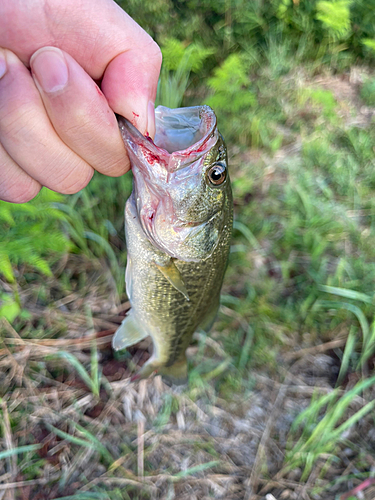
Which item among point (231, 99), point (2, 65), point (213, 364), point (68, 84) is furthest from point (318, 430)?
point (231, 99)

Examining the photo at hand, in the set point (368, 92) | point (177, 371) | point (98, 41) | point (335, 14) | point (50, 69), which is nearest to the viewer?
point (50, 69)

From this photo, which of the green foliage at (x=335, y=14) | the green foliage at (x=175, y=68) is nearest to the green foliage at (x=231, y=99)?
the green foliage at (x=175, y=68)

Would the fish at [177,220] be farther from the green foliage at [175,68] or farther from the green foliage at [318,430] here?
the green foliage at [175,68]

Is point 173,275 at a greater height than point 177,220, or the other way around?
point 177,220

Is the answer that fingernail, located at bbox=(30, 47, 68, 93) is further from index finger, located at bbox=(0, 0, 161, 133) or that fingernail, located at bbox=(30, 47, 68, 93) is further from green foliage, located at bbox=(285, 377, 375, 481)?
green foliage, located at bbox=(285, 377, 375, 481)

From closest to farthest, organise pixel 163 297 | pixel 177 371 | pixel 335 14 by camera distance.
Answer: pixel 163 297, pixel 177 371, pixel 335 14

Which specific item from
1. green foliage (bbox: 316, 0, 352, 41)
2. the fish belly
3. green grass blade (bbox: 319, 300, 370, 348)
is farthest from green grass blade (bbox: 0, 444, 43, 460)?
green foliage (bbox: 316, 0, 352, 41)

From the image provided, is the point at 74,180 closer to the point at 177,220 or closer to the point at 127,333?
the point at 177,220
